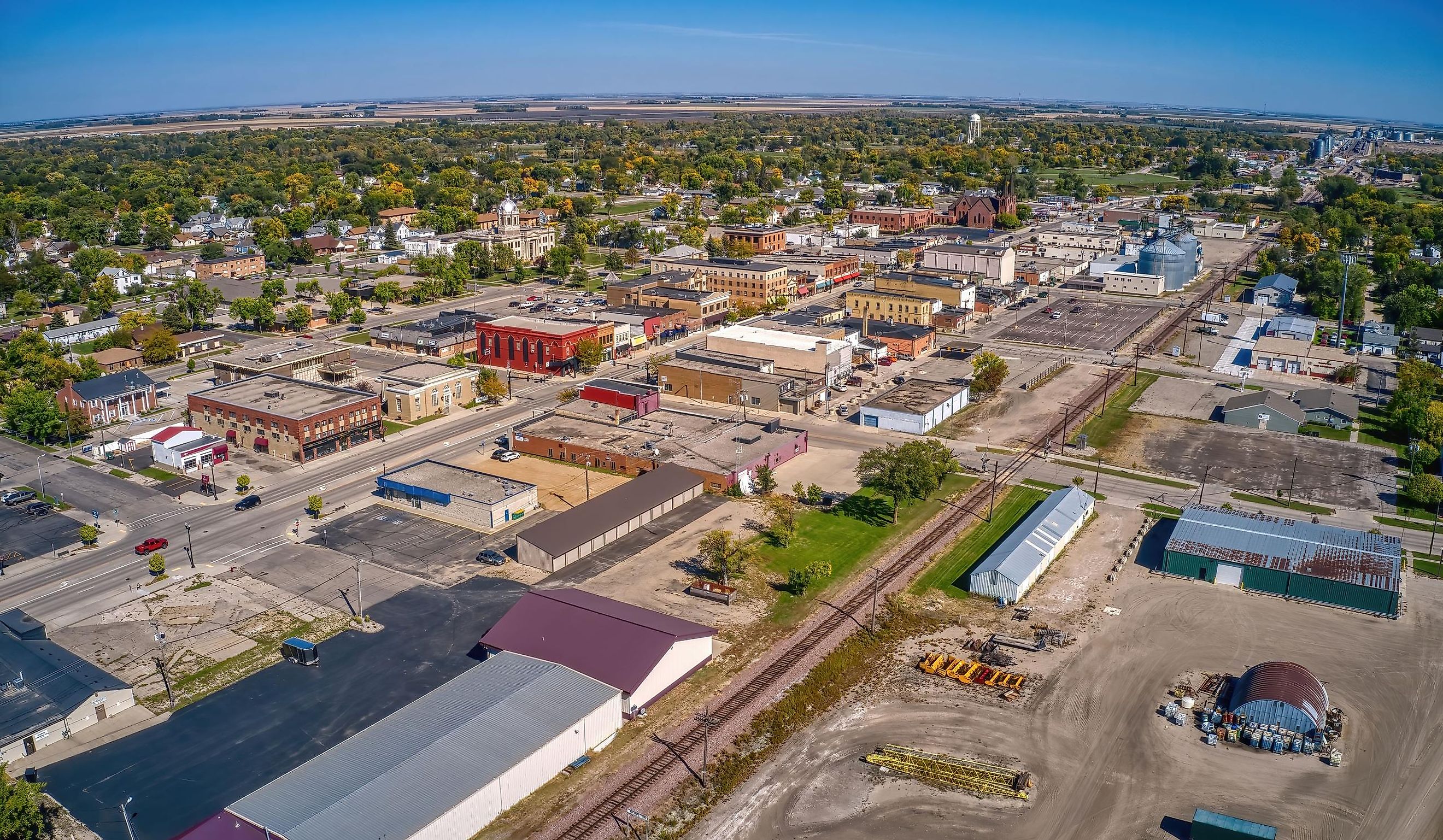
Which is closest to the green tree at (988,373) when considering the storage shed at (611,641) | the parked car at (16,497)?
the storage shed at (611,641)

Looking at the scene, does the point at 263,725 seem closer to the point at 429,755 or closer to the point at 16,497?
the point at 429,755

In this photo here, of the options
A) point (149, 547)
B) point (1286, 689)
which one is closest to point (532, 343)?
point (149, 547)

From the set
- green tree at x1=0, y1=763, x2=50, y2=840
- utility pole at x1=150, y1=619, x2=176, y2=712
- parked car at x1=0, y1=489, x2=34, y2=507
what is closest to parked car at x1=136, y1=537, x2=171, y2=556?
utility pole at x1=150, y1=619, x2=176, y2=712

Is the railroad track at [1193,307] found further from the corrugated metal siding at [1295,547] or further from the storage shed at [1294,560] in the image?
the storage shed at [1294,560]

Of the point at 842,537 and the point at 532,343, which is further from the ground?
the point at 532,343

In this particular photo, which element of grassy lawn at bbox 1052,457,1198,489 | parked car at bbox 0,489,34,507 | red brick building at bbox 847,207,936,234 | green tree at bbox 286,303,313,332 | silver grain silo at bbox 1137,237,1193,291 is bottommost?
parked car at bbox 0,489,34,507

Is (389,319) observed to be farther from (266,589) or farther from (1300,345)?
(1300,345)

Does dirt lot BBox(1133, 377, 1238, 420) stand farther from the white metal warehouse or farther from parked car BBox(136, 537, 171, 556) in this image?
parked car BBox(136, 537, 171, 556)
